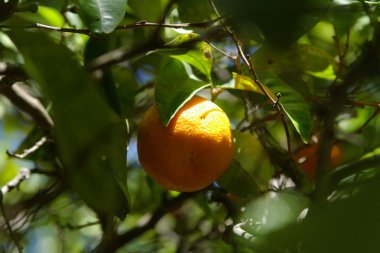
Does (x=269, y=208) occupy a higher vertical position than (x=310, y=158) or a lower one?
higher

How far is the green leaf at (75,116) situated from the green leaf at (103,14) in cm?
20

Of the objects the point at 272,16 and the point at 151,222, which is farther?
the point at 151,222

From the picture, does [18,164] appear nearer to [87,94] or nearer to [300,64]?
[300,64]

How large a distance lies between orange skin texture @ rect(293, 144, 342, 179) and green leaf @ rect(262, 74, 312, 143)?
0.33 meters

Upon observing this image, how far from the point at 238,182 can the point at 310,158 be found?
284 mm

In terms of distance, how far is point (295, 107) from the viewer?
1.11 metres

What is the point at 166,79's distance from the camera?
112 cm

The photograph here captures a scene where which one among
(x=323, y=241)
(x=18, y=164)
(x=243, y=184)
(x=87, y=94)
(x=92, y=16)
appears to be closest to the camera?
(x=323, y=241)

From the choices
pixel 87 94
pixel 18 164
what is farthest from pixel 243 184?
pixel 18 164

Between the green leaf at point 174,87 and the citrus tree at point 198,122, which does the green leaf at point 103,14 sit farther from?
the green leaf at point 174,87

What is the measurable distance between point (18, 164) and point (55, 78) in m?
1.48

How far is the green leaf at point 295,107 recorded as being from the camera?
1.07 m

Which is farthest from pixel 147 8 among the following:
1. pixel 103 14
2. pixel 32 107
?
pixel 32 107

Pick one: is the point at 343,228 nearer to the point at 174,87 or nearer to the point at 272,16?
the point at 272,16
